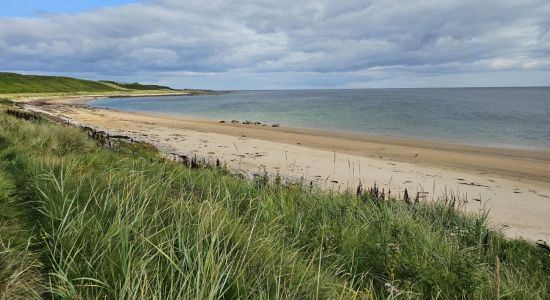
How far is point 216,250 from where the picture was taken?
3.41 metres

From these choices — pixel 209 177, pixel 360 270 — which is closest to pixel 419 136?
pixel 209 177

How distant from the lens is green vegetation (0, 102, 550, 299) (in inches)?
112

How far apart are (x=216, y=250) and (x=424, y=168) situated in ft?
47.1

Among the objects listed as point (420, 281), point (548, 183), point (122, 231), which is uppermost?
point (122, 231)

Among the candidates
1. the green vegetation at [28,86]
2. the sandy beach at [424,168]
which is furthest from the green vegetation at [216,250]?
the green vegetation at [28,86]

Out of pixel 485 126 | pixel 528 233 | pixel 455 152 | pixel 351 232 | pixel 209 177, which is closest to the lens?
pixel 351 232

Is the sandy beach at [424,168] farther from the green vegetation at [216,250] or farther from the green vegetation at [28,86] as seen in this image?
the green vegetation at [28,86]

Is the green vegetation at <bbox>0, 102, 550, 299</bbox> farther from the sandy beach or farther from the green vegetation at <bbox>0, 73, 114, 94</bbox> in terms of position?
the green vegetation at <bbox>0, 73, 114, 94</bbox>

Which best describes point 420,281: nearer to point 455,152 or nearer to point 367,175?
point 367,175

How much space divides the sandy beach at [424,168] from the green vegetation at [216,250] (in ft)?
8.05

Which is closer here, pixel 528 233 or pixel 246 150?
pixel 528 233

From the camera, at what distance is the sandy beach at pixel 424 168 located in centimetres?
1059

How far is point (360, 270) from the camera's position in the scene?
14.0 feet

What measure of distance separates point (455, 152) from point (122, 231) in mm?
21136
